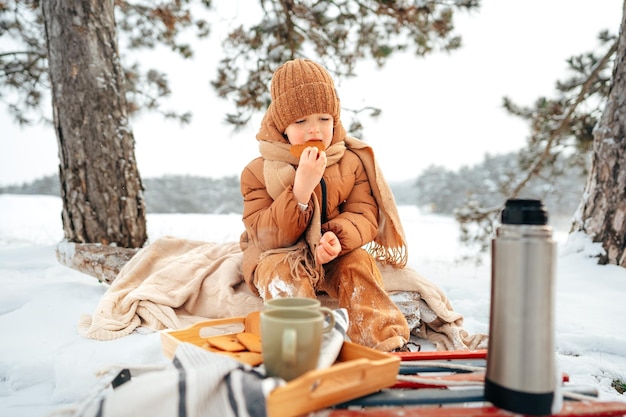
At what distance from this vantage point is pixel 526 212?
0.93 metres

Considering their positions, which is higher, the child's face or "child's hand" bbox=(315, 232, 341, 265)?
the child's face

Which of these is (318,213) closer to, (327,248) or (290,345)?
(327,248)

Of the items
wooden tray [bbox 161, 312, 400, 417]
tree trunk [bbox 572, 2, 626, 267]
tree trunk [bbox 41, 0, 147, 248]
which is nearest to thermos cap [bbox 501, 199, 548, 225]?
wooden tray [bbox 161, 312, 400, 417]

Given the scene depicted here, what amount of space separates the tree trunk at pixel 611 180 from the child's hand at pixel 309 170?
10.2 ft

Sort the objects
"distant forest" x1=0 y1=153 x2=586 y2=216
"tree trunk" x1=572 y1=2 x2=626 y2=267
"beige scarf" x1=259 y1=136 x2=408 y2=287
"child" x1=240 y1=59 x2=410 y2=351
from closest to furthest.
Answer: "child" x1=240 y1=59 x2=410 y2=351
"beige scarf" x1=259 y1=136 x2=408 y2=287
"tree trunk" x1=572 y1=2 x2=626 y2=267
"distant forest" x1=0 y1=153 x2=586 y2=216

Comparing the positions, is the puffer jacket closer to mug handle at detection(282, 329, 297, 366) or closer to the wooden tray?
the wooden tray

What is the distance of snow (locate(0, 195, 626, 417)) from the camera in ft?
4.99

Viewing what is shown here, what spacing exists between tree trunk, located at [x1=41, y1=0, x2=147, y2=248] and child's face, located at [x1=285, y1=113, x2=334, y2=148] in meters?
1.88

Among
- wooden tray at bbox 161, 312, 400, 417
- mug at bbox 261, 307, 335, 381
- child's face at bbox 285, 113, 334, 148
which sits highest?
child's face at bbox 285, 113, 334, 148

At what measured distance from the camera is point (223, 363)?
0.89m

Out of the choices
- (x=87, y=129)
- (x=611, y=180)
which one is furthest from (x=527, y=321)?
(x=611, y=180)

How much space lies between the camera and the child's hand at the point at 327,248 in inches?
69.9

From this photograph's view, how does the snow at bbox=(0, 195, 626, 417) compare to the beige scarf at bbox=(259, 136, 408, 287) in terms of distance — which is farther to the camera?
the beige scarf at bbox=(259, 136, 408, 287)

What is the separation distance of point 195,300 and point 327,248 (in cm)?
87
